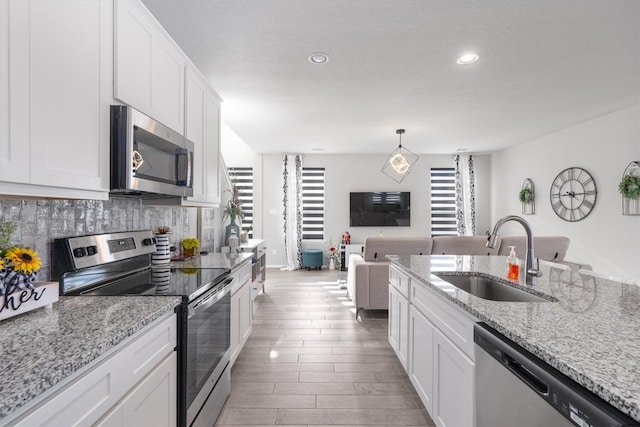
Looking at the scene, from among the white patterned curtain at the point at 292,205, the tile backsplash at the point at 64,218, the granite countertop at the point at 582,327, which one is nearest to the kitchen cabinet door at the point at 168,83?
the tile backsplash at the point at 64,218

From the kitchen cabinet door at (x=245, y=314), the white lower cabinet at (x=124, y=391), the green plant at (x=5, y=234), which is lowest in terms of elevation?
the kitchen cabinet door at (x=245, y=314)

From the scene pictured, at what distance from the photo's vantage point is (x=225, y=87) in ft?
10.7

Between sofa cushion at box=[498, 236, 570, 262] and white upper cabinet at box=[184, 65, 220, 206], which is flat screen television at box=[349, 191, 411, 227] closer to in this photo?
sofa cushion at box=[498, 236, 570, 262]

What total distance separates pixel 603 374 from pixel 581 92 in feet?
12.9

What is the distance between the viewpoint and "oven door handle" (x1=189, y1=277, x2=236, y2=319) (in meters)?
1.52

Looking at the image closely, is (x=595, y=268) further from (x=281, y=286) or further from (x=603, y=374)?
(x=603, y=374)

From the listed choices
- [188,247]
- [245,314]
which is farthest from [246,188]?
[245,314]

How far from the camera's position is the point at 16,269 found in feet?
3.59

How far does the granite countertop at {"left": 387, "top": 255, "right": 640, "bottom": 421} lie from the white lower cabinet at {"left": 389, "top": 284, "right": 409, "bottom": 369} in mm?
591

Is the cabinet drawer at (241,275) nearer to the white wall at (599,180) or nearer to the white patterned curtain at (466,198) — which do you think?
the white wall at (599,180)

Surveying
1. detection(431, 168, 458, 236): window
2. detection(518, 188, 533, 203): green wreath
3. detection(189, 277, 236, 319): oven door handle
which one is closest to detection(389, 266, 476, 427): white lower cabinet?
detection(189, 277, 236, 319): oven door handle

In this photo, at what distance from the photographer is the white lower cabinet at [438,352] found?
4.31ft

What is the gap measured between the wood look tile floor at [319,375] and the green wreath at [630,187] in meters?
3.28

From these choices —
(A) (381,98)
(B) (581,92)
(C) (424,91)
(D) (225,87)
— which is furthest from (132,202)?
(B) (581,92)
